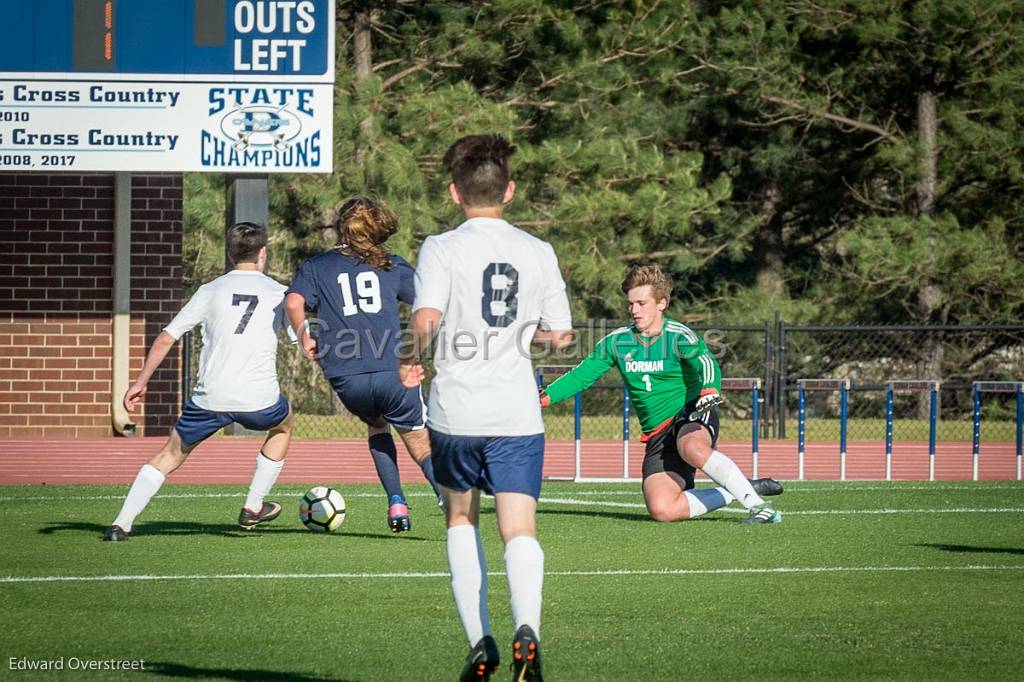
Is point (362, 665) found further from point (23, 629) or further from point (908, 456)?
point (908, 456)

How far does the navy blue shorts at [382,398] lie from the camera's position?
9.17 metres

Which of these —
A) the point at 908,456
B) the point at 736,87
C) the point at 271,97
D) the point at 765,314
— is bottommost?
the point at 908,456

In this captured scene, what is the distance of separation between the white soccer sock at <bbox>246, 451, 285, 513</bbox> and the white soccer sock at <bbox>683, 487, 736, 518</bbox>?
2.75 m

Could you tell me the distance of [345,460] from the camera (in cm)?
1797

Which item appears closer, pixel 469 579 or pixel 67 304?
pixel 469 579

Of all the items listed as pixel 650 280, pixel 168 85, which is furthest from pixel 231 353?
pixel 168 85

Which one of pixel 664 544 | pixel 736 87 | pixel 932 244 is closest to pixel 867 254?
pixel 932 244

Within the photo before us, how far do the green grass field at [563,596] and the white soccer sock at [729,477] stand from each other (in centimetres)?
23

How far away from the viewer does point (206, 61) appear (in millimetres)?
17516

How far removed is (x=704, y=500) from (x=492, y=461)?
5.24 metres

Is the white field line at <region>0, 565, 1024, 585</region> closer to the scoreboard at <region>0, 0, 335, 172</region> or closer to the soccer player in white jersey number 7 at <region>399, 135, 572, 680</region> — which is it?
the soccer player in white jersey number 7 at <region>399, 135, 572, 680</region>

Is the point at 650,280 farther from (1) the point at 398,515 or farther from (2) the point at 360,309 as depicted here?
(1) the point at 398,515

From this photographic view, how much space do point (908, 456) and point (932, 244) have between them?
765 centimetres

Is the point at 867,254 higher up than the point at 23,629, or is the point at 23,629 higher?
the point at 867,254
